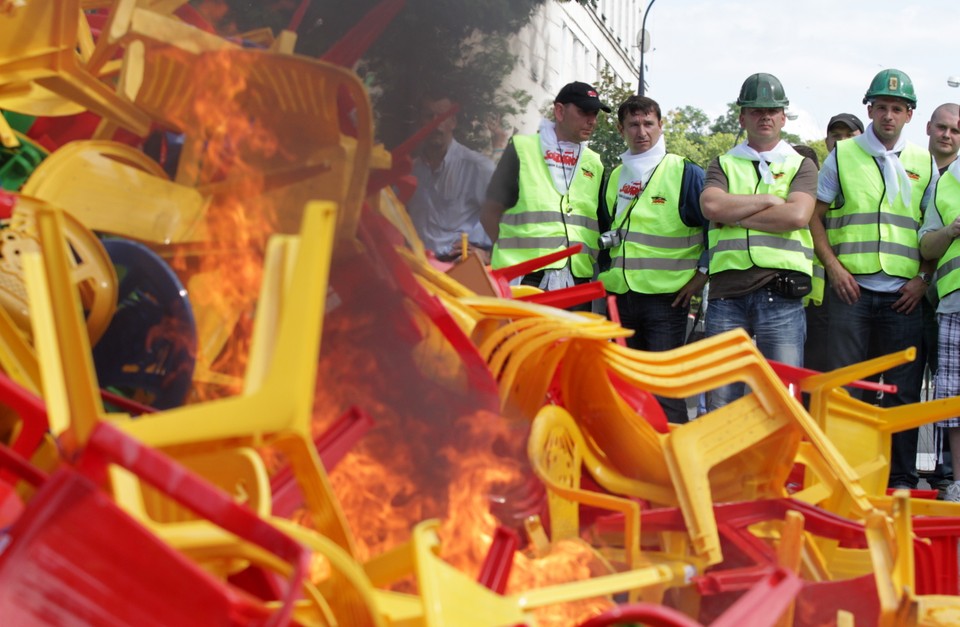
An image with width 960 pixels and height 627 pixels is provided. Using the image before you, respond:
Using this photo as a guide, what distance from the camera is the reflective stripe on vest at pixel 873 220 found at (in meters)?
5.45

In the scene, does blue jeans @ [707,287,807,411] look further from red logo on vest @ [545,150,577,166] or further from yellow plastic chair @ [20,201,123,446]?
yellow plastic chair @ [20,201,123,446]

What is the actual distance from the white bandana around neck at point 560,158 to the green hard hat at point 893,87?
1.55 meters

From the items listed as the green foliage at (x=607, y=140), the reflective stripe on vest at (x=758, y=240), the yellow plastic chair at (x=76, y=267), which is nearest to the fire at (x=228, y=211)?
the yellow plastic chair at (x=76, y=267)

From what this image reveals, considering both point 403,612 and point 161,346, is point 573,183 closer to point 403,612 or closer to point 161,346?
point 161,346

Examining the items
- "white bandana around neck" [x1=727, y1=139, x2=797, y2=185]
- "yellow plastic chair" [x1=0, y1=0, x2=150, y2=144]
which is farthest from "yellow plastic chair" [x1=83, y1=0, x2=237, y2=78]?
"white bandana around neck" [x1=727, y1=139, x2=797, y2=185]

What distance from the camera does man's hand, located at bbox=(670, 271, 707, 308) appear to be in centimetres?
546

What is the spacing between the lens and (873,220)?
216 inches

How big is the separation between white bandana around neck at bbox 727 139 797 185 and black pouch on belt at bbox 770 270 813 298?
42 cm

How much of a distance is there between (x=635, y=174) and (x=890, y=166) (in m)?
1.19

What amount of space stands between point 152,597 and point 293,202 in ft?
Answer: 3.24

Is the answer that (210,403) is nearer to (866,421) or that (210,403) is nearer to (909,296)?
(866,421)

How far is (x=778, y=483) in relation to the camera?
9.34ft

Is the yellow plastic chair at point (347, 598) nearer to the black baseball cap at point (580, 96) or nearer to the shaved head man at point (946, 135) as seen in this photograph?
the black baseball cap at point (580, 96)

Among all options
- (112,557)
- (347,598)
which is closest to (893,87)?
(347,598)
